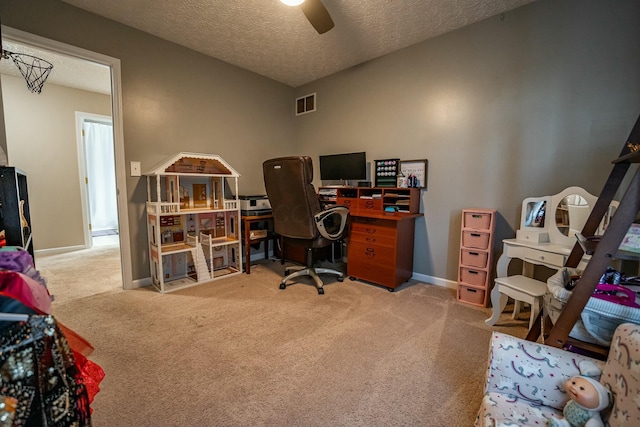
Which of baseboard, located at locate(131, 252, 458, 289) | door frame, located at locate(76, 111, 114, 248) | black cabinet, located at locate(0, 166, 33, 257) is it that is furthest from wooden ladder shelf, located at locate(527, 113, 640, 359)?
door frame, located at locate(76, 111, 114, 248)

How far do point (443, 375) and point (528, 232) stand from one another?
1.32 metres

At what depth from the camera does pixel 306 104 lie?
3.81 metres

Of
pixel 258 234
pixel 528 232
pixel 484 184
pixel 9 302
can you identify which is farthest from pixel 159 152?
pixel 528 232

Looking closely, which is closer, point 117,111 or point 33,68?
point 117,111

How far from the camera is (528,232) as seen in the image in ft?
6.70

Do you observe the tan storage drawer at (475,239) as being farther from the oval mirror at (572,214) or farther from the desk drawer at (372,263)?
the desk drawer at (372,263)

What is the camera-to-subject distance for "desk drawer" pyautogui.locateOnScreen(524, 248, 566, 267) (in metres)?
1.74

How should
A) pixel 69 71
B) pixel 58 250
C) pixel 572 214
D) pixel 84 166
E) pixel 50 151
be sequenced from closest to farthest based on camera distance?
pixel 572 214
pixel 69 71
pixel 50 151
pixel 58 250
pixel 84 166

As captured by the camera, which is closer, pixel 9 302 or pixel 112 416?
pixel 9 302

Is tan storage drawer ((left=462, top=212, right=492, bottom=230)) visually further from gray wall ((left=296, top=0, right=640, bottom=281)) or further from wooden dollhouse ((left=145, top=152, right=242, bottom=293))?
wooden dollhouse ((left=145, top=152, right=242, bottom=293))

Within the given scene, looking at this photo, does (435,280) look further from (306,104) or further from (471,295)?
(306,104)

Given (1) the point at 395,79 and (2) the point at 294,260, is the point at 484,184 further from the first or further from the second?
(2) the point at 294,260

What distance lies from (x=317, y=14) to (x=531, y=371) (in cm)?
226

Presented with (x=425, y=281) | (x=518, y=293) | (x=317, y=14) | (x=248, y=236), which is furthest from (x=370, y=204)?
(x=317, y=14)
